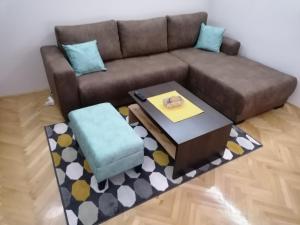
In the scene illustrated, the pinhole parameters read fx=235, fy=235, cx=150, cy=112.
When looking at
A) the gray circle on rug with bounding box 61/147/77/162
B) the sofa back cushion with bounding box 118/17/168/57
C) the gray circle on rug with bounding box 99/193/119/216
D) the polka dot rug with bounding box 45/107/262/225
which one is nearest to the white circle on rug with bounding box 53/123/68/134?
the polka dot rug with bounding box 45/107/262/225

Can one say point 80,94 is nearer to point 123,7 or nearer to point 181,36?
point 123,7

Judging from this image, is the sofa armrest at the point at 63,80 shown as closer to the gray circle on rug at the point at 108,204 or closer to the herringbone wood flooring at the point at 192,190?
the herringbone wood flooring at the point at 192,190

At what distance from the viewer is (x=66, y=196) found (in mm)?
1688

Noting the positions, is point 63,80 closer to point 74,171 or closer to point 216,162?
point 74,171

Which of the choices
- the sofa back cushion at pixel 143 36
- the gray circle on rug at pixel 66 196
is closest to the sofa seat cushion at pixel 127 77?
the sofa back cushion at pixel 143 36

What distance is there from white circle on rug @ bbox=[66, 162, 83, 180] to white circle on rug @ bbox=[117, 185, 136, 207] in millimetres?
356

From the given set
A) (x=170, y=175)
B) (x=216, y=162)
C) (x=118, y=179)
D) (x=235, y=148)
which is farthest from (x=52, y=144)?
(x=235, y=148)

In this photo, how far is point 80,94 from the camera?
2.32 metres

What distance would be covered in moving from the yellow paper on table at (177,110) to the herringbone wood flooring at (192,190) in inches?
20.5

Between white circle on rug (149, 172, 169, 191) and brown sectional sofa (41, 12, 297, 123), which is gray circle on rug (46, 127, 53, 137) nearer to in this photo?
brown sectional sofa (41, 12, 297, 123)

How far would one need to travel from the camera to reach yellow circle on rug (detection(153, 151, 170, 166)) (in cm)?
200

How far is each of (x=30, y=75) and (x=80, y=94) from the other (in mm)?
887

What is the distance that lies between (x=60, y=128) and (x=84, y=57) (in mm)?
770

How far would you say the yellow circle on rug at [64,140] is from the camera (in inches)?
83.7
